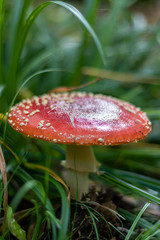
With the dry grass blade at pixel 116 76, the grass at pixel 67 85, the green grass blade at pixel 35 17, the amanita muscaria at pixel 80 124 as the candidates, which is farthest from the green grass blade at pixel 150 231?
the dry grass blade at pixel 116 76

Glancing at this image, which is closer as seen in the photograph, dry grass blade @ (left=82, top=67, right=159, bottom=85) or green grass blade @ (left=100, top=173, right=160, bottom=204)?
green grass blade @ (left=100, top=173, right=160, bottom=204)

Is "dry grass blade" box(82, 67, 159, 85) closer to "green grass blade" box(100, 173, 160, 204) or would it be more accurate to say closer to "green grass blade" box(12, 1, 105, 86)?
"green grass blade" box(12, 1, 105, 86)

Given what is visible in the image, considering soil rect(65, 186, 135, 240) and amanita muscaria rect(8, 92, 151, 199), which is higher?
amanita muscaria rect(8, 92, 151, 199)

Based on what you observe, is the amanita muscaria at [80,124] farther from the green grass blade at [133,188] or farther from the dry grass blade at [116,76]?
the dry grass blade at [116,76]

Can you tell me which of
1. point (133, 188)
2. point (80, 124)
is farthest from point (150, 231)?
point (80, 124)

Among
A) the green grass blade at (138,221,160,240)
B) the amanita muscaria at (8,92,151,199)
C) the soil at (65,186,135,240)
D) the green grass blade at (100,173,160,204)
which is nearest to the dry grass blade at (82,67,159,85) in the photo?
the amanita muscaria at (8,92,151,199)

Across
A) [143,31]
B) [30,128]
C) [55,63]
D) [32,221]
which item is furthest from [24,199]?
[143,31]

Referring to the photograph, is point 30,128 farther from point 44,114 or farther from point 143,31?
point 143,31
